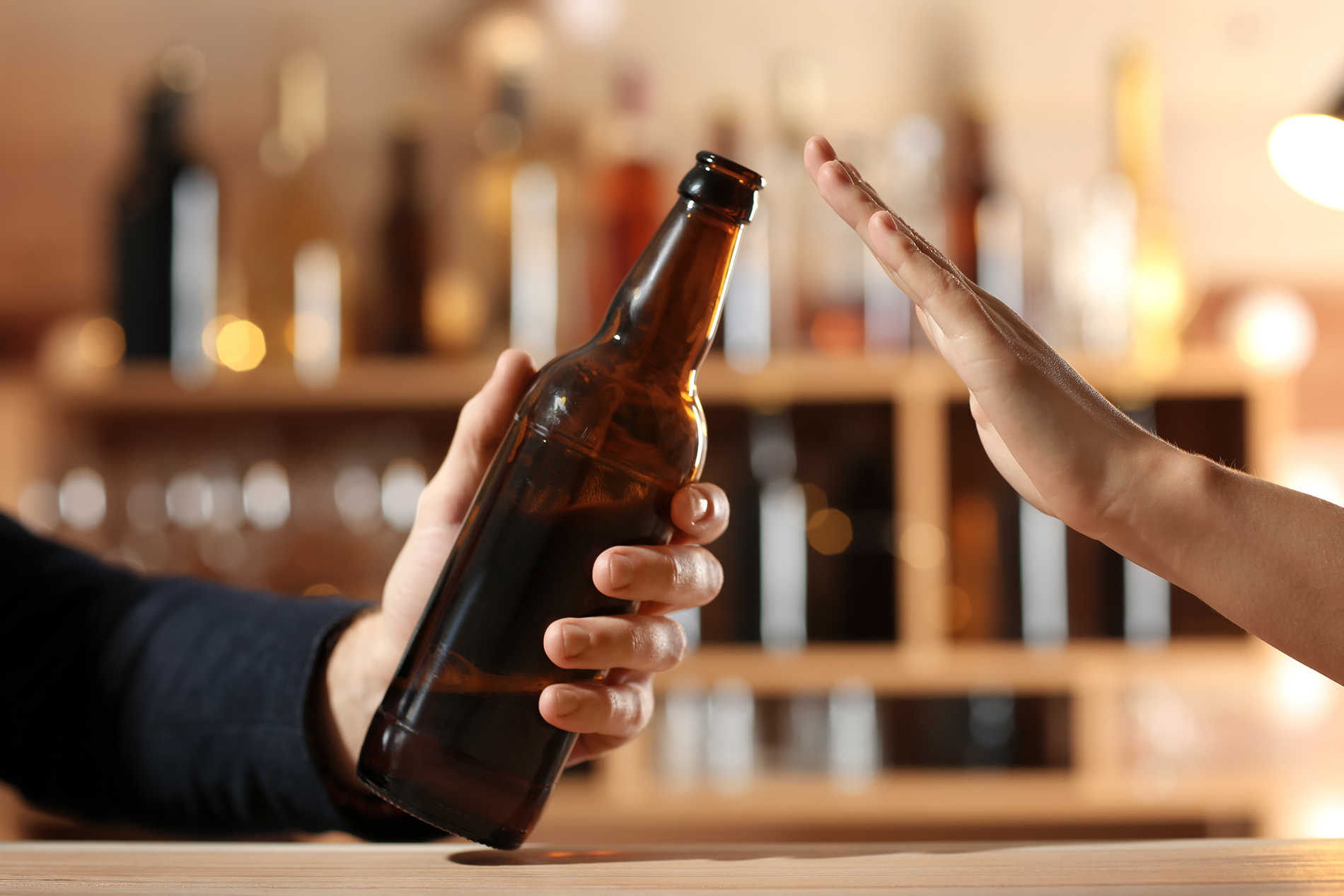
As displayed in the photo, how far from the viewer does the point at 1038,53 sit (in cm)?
135

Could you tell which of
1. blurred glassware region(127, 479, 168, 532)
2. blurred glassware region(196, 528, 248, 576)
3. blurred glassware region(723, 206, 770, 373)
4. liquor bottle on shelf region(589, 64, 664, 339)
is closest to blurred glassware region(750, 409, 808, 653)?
blurred glassware region(723, 206, 770, 373)

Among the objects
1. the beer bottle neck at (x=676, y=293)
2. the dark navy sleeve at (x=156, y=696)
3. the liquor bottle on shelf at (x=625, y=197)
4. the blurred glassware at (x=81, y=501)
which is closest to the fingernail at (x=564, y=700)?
the beer bottle neck at (x=676, y=293)

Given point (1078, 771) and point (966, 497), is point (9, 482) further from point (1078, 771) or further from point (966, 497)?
point (1078, 771)

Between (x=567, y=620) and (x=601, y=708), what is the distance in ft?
0.16

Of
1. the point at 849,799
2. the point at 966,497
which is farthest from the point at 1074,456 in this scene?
the point at 966,497

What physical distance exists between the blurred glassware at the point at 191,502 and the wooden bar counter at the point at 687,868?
3.09 feet

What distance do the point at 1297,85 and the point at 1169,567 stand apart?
1.29 m

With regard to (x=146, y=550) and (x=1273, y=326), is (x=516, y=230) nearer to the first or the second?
(x=146, y=550)

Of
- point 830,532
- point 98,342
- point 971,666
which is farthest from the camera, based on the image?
point 98,342

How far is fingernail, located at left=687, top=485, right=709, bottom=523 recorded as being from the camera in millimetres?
422

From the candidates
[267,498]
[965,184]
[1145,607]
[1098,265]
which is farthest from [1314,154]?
[267,498]

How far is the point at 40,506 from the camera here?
1.27m

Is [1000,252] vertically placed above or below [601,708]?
above

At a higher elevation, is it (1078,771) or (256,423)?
(256,423)
